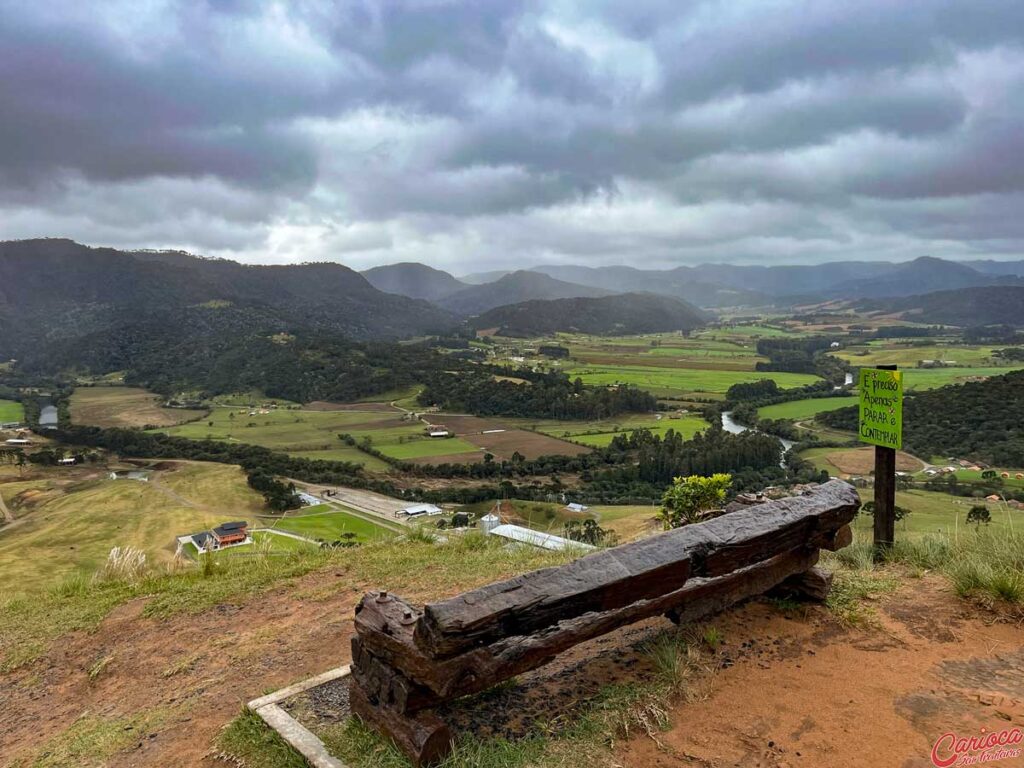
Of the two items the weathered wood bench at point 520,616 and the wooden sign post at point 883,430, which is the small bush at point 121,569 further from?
the wooden sign post at point 883,430

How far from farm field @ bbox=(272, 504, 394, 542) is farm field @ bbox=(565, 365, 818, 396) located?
176ft

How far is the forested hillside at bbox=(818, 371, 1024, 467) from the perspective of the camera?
3978 centimetres

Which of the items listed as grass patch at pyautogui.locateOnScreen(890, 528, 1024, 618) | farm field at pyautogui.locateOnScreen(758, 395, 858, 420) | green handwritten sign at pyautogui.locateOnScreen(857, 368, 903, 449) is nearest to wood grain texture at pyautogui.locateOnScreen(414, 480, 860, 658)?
green handwritten sign at pyautogui.locateOnScreen(857, 368, 903, 449)

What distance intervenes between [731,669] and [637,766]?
1.43 m

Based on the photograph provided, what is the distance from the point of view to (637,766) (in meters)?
3.59

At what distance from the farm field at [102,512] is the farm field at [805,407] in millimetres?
53229

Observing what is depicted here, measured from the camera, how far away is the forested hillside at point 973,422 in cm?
3978

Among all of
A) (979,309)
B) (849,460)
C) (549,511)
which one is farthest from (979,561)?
(979,309)

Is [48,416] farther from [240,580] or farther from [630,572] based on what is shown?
[630,572]

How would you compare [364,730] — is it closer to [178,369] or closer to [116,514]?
[116,514]

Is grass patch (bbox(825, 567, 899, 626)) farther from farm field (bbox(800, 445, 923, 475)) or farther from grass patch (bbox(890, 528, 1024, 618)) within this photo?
farm field (bbox(800, 445, 923, 475))

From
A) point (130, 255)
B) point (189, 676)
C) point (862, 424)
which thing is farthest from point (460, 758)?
point (130, 255)

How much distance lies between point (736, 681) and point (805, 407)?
2802 inches

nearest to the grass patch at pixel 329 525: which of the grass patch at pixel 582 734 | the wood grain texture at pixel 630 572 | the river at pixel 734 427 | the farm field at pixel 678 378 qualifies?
the wood grain texture at pixel 630 572
